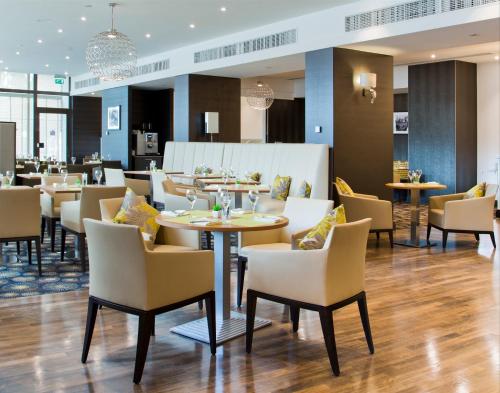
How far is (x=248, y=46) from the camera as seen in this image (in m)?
11.1

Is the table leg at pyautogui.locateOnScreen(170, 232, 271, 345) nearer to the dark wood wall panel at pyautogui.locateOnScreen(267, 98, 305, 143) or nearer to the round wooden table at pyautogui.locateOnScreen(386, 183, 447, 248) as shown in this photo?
the round wooden table at pyautogui.locateOnScreen(386, 183, 447, 248)

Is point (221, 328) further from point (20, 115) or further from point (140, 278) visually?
point (20, 115)

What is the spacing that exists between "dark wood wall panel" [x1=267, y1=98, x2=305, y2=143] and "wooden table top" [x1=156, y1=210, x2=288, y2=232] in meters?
13.5

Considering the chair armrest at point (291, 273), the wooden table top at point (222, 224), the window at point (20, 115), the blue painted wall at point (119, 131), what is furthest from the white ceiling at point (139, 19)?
the chair armrest at point (291, 273)

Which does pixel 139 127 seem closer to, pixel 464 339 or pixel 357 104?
pixel 357 104

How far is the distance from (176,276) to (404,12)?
6081mm

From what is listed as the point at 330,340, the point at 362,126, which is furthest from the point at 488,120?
the point at 330,340

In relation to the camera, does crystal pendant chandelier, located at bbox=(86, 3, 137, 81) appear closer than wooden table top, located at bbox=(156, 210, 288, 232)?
No

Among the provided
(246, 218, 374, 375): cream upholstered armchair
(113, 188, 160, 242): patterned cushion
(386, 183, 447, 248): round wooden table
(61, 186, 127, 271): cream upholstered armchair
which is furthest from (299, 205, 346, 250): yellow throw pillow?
(386, 183, 447, 248): round wooden table

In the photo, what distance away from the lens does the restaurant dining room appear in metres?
3.50

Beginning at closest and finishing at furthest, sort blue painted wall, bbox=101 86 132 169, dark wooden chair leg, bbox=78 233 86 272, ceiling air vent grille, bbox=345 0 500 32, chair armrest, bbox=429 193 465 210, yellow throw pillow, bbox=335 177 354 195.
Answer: dark wooden chair leg, bbox=78 233 86 272, ceiling air vent grille, bbox=345 0 500 32, chair armrest, bbox=429 193 465 210, yellow throw pillow, bbox=335 177 354 195, blue painted wall, bbox=101 86 132 169

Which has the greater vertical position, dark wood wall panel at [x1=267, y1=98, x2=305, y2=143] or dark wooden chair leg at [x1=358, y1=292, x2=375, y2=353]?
dark wood wall panel at [x1=267, y1=98, x2=305, y2=143]

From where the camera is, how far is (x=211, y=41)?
12.2 m

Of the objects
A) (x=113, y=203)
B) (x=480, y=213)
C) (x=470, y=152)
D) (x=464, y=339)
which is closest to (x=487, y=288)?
(x=464, y=339)
